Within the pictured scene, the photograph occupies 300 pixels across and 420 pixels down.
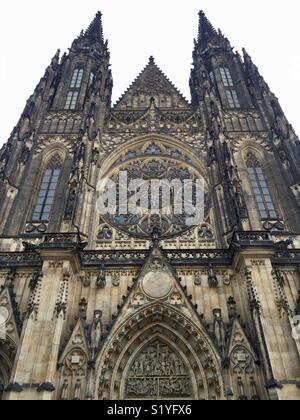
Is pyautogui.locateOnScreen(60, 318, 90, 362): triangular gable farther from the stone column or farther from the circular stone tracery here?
the circular stone tracery

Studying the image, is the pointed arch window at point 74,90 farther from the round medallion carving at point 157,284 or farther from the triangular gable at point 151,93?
the round medallion carving at point 157,284

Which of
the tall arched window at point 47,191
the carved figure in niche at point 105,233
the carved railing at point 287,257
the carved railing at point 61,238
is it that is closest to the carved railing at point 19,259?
the carved railing at point 61,238

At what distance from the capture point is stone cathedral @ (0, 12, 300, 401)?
9883 millimetres

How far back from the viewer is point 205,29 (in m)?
27.1

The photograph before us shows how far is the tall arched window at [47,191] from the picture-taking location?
14.7m

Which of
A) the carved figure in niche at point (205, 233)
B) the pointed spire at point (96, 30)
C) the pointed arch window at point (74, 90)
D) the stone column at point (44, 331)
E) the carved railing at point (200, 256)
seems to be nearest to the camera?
the stone column at point (44, 331)

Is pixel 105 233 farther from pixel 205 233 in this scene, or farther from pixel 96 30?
pixel 96 30

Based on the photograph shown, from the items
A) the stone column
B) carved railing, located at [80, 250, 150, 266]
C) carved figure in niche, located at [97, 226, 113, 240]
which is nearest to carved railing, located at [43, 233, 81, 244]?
the stone column

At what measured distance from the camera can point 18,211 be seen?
14.4m

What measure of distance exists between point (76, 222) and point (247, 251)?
6.30m

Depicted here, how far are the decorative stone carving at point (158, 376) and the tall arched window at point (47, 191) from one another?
6927 mm

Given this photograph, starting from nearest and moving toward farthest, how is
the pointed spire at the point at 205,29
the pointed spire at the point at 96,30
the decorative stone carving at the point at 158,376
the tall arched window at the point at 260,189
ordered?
the decorative stone carving at the point at 158,376 → the tall arched window at the point at 260,189 → the pointed spire at the point at 96,30 → the pointed spire at the point at 205,29
